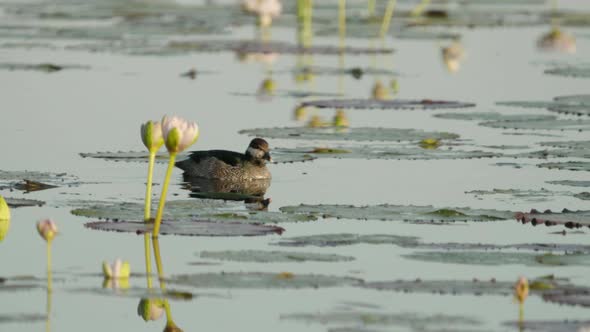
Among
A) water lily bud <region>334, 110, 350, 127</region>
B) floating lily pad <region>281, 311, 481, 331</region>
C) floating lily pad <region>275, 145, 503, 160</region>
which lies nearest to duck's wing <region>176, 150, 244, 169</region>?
floating lily pad <region>275, 145, 503, 160</region>

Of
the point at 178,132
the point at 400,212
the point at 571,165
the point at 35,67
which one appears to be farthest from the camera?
the point at 35,67

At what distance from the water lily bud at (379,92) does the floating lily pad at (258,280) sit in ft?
30.2

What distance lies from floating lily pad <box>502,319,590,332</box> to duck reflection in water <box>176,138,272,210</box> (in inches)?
202

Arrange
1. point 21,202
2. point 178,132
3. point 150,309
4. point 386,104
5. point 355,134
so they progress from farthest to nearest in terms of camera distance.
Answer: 1. point 386,104
2. point 355,134
3. point 21,202
4. point 178,132
5. point 150,309

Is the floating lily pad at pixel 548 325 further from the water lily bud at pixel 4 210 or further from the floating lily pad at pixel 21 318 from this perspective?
the water lily bud at pixel 4 210

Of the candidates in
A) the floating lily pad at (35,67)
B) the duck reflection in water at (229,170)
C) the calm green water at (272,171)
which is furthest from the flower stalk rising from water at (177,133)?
the floating lily pad at (35,67)

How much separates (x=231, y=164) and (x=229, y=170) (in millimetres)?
129

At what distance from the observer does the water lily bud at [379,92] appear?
1762 centimetres

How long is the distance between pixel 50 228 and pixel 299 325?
1.34 m

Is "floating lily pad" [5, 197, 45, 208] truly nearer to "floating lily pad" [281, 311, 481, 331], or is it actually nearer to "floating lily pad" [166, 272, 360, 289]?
"floating lily pad" [166, 272, 360, 289]

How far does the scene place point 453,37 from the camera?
24.5 meters

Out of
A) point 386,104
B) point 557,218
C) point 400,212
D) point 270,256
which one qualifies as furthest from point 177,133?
point 386,104

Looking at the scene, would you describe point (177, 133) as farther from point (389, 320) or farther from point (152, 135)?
point (389, 320)

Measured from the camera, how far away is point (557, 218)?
10.0 metres
